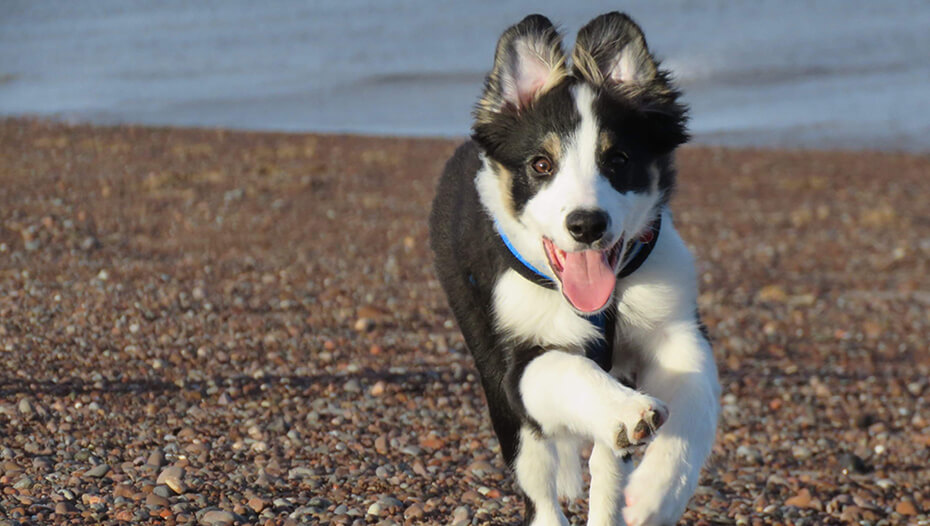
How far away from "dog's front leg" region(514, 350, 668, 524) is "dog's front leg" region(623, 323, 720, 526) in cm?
14

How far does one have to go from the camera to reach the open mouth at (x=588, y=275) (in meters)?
3.74

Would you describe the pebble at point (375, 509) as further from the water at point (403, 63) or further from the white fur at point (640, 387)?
the water at point (403, 63)

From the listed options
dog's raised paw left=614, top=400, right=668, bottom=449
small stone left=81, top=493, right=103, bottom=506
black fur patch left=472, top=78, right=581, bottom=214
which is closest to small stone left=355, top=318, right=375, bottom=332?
small stone left=81, top=493, right=103, bottom=506

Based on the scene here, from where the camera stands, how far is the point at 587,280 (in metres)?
3.76

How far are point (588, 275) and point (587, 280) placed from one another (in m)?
0.02

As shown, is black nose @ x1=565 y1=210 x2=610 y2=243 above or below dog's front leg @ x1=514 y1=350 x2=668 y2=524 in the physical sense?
above

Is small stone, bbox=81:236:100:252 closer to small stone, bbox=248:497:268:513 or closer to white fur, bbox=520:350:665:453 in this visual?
small stone, bbox=248:497:268:513

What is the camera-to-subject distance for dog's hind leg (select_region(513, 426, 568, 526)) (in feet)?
13.0

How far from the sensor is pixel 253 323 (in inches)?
268

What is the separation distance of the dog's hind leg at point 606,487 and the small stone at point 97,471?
179cm

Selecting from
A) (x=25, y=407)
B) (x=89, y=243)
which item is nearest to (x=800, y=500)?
(x=25, y=407)

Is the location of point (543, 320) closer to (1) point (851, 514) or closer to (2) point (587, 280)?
(2) point (587, 280)

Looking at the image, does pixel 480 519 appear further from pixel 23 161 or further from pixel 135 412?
pixel 23 161

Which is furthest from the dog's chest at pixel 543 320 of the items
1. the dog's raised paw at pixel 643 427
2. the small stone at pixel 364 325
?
the small stone at pixel 364 325
